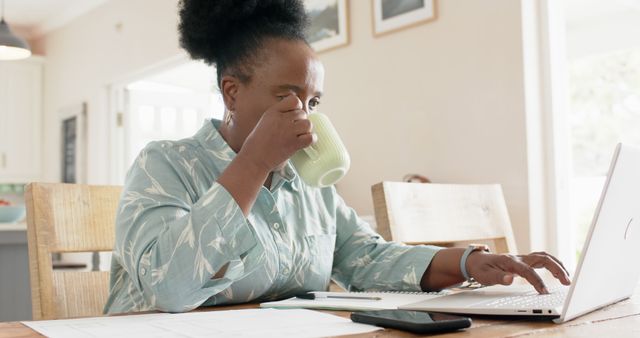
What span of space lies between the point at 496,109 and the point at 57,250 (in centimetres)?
186

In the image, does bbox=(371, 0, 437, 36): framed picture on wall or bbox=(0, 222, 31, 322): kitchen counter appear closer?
bbox=(371, 0, 437, 36): framed picture on wall

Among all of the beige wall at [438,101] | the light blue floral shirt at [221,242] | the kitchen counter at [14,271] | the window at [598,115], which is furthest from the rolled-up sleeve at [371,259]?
the window at [598,115]

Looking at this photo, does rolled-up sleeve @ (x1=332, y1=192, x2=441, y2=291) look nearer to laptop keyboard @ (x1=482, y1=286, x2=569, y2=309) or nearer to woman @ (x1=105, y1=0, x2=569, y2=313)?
woman @ (x1=105, y1=0, x2=569, y2=313)

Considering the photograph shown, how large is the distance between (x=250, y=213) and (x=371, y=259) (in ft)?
1.01

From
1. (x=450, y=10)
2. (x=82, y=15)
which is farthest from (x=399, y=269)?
(x=82, y=15)

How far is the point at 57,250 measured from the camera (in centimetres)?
113

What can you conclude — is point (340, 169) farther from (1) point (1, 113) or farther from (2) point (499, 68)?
(1) point (1, 113)

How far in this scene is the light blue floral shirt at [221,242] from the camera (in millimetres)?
876

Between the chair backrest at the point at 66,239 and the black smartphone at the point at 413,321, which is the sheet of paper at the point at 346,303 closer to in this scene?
the black smartphone at the point at 413,321

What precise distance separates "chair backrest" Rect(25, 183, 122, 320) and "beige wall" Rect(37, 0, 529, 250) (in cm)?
169

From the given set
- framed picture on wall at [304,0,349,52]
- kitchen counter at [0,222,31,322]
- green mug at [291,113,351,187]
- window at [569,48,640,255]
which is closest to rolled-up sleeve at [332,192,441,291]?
green mug at [291,113,351,187]

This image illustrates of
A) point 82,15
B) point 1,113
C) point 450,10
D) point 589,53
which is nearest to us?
point 450,10

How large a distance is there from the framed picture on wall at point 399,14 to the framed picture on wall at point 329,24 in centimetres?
19

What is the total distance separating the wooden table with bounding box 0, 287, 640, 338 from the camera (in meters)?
0.69
